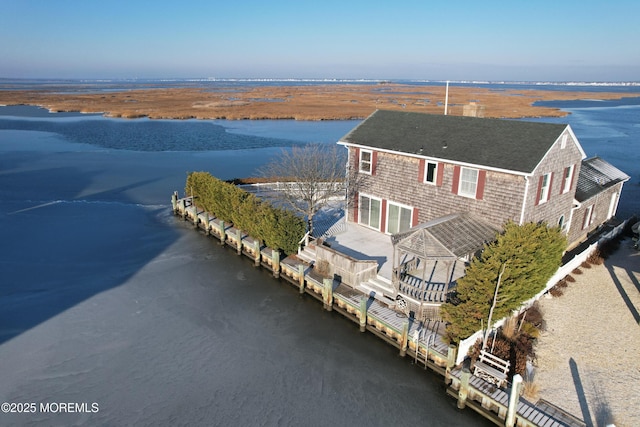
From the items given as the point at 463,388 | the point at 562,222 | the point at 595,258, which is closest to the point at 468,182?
the point at 562,222

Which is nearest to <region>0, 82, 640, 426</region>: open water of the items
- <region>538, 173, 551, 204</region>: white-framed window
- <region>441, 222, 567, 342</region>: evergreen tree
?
<region>441, 222, 567, 342</region>: evergreen tree

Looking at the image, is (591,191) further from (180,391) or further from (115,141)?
(115,141)

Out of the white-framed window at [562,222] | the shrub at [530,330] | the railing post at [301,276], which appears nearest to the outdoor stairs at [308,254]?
the railing post at [301,276]

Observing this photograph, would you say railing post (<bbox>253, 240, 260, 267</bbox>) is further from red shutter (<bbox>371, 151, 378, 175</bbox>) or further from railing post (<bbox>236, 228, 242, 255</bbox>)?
red shutter (<bbox>371, 151, 378, 175</bbox>)

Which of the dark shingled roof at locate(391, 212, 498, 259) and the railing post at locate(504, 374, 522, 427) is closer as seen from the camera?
the railing post at locate(504, 374, 522, 427)

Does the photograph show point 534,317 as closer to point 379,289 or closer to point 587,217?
point 379,289
